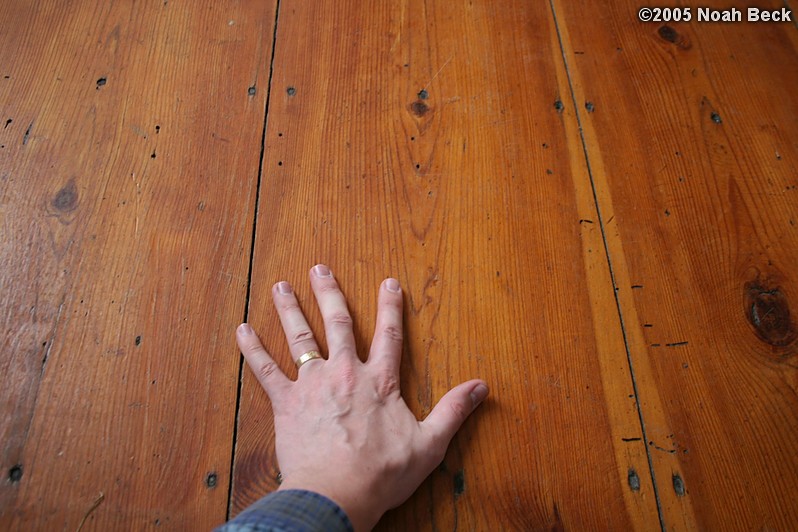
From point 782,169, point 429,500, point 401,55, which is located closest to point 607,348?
point 429,500

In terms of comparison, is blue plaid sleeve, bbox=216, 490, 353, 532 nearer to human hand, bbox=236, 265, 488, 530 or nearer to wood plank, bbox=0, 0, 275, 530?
human hand, bbox=236, 265, 488, 530

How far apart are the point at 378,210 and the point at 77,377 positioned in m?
0.43

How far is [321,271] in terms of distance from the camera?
721 millimetres

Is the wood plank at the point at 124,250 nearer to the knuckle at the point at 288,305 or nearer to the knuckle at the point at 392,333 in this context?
the knuckle at the point at 288,305

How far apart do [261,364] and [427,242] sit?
270 millimetres

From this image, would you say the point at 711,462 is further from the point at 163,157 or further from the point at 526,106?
the point at 163,157

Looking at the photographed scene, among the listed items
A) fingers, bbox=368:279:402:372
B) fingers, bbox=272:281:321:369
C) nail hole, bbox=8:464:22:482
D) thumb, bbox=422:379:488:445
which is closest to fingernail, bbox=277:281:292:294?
fingers, bbox=272:281:321:369

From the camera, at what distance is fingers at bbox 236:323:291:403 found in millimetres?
649

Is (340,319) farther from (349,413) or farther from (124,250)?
(124,250)

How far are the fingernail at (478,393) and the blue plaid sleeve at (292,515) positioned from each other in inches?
8.7

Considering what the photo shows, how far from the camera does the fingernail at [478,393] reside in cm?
66

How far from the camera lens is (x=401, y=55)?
2.85ft

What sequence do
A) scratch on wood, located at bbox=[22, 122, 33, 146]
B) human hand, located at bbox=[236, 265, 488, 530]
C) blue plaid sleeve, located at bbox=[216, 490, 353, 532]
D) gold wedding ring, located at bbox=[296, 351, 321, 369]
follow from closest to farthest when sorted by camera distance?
1. blue plaid sleeve, located at bbox=[216, 490, 353, 532]
2. human hand, located at bbox=[236, 265, 488, 530]
3. gold wedding ring, located at bbox=[296, 351, 321, 369]
4. scratch on wood, located at bbox=[22, 122, 33, 146]

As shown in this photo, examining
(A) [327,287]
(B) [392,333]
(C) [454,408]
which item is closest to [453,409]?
(C) [454,408]
